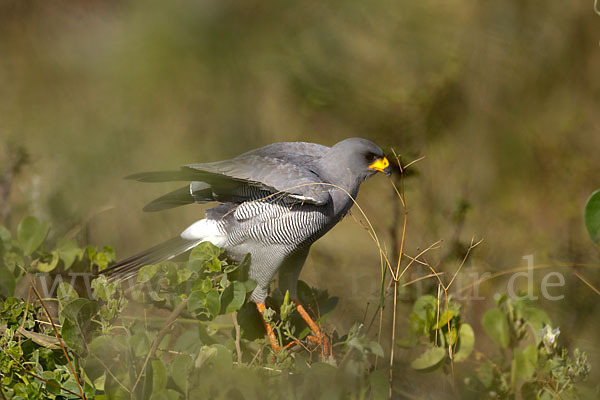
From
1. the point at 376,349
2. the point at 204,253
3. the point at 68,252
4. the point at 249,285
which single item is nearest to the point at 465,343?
the point at 376,349

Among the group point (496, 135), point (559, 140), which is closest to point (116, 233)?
point (496, 135)

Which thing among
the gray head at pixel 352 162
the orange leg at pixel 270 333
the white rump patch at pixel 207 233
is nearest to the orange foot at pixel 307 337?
the orange leg at pixel 270 333

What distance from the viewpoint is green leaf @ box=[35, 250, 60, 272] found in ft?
4.78

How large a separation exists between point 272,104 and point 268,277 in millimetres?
1358

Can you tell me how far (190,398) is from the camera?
→ 102 centimetres

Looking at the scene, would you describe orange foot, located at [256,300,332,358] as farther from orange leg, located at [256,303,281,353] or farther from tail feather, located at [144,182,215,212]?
tail feather, located at [144,182,215,212]

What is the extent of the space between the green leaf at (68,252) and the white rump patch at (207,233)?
265mm

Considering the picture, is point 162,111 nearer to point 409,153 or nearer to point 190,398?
point 409,153

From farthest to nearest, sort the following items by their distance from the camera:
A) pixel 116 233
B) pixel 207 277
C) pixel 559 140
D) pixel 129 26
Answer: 1. pixel 129 26
2. pixel 559 140
3. pixel 116 233
4. pixel 207 277

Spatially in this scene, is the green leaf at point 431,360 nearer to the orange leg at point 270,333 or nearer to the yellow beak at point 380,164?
the orange leg at point 270,333

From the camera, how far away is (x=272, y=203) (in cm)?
149

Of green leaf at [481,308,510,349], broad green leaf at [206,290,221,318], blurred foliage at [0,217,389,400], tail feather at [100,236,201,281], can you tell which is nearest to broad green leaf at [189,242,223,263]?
blurred foliage at [0,217,389,400]

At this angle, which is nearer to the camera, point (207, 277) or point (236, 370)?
point (236, 370)

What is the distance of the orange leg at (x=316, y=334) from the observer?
1275 mm
